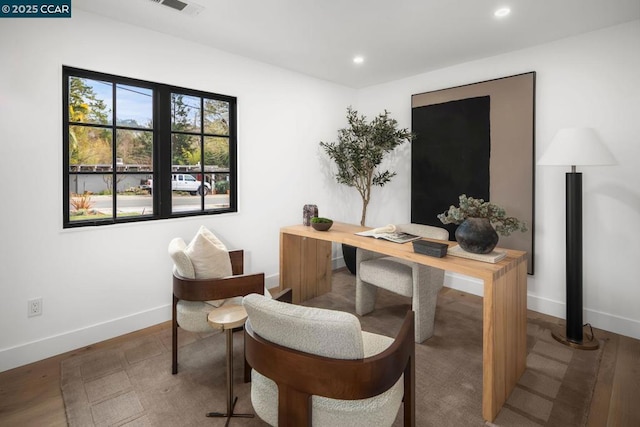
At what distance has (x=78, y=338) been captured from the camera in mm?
2594

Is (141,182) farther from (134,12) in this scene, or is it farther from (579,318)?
(579,318)

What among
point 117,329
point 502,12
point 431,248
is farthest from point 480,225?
point 117,329

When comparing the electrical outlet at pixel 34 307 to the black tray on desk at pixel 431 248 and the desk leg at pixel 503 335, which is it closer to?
the black tray on desk at pixel 431 248

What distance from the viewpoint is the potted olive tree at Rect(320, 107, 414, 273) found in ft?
13.3

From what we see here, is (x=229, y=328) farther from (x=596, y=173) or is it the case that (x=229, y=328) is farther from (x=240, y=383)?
(x=596, y=173)

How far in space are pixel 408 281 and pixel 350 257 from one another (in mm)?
1673

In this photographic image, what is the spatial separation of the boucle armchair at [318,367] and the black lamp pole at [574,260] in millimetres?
2180

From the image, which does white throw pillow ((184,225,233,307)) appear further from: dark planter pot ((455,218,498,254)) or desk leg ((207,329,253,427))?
dark planter pot ((455,218,498,254))

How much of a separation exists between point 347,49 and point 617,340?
3475 millimetres

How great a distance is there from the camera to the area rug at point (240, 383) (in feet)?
6.11

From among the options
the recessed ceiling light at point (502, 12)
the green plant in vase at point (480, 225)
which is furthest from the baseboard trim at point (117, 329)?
the recessed ceiling light at point (502, 12)

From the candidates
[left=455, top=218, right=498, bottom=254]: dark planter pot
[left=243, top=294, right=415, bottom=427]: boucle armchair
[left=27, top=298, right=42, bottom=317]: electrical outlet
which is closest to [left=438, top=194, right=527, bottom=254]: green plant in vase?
[left=455, top=218, right=498, bottom=254]: dark planter pot

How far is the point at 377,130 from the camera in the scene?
158 inches

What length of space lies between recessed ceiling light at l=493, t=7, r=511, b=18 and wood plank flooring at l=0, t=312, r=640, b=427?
2667mm
